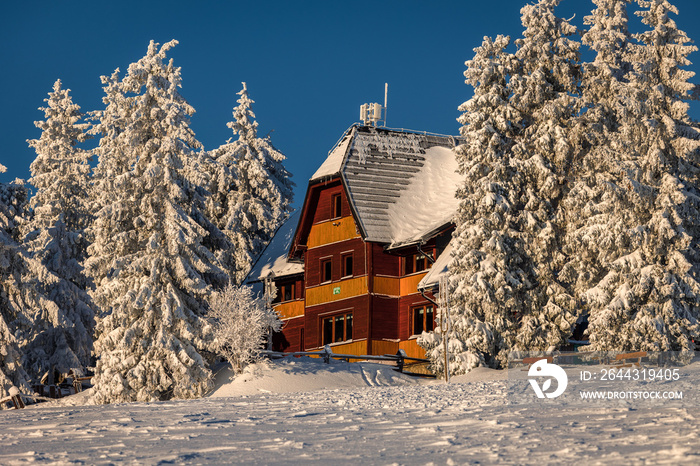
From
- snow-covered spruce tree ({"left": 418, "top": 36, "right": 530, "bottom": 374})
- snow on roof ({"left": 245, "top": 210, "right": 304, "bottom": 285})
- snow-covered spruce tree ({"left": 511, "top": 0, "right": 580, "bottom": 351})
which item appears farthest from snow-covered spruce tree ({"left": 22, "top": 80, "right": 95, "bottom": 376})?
snow-covered spruce tree ({"left": 511, "top": 0, "right": 580, "bottom": 351})

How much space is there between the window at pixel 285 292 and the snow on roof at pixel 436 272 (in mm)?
10779

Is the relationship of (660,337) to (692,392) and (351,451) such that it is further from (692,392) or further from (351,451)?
(351,451)

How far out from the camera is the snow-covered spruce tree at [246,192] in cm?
5056

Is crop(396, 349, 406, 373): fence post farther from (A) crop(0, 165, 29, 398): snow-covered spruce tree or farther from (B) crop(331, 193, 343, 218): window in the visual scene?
(A) crop(0, 165, 29, 398): snow-covered spruce tree

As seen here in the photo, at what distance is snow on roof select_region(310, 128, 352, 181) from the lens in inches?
1666

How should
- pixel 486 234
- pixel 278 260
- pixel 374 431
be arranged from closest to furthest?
pixel 374 431
pixel 486 234
pixel 278 260

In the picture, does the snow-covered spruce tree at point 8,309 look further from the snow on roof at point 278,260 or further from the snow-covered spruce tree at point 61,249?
the snow on roof at point 278,260

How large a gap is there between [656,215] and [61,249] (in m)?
25.9

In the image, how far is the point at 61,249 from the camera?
4156 centimetres

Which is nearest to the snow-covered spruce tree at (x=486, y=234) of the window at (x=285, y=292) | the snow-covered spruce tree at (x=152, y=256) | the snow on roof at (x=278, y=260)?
the snow-covered spruce tree at (x=152, y=256)

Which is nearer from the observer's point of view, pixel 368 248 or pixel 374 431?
pixel 374 431

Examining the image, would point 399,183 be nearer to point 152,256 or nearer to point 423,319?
point 423,319

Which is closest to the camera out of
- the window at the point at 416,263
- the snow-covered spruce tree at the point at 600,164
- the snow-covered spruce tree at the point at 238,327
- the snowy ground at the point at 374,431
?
the snowy ground at the point at 374,431

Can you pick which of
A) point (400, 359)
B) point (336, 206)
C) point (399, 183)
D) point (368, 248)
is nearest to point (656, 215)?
point (400, 359)
